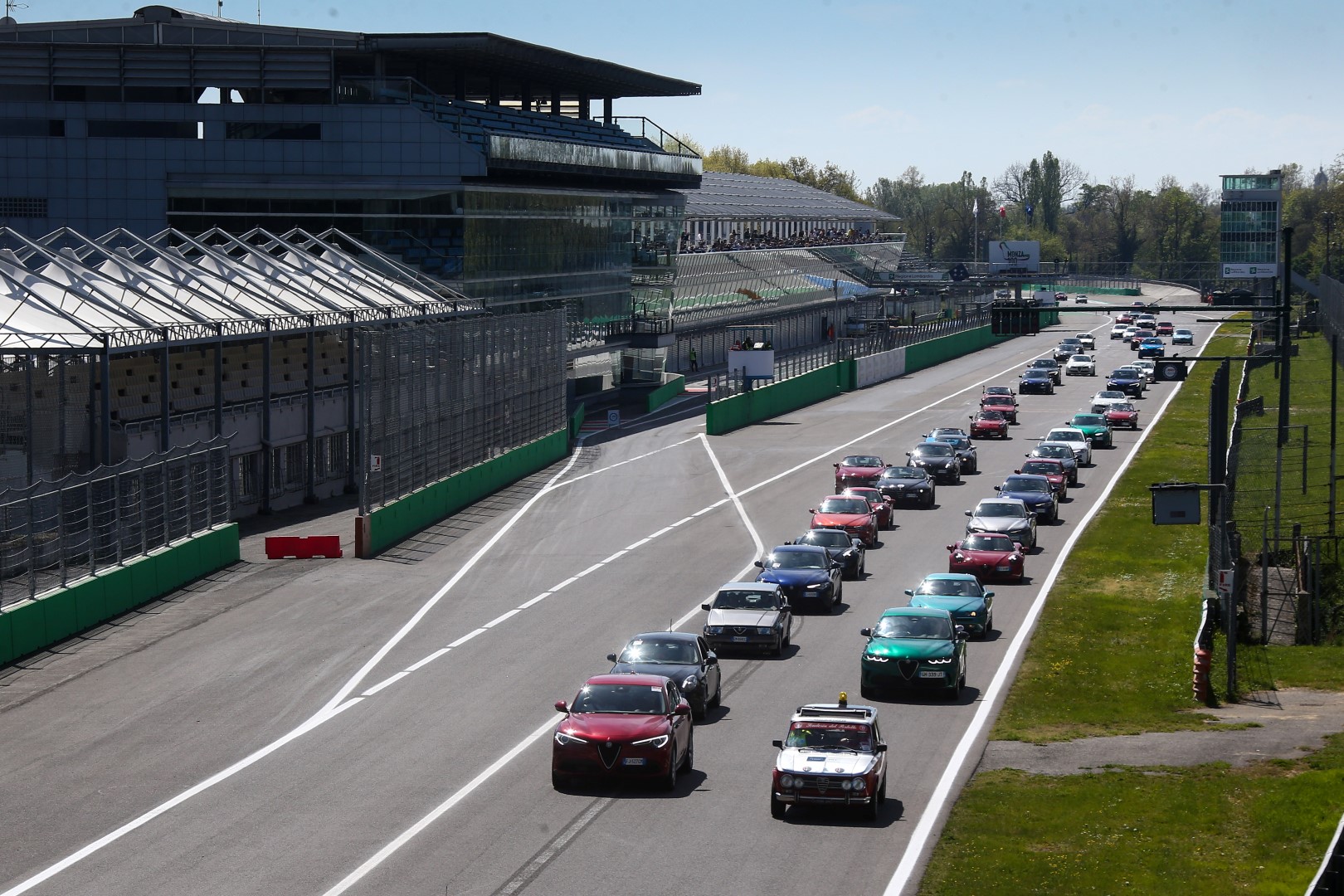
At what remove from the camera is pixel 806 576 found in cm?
3534

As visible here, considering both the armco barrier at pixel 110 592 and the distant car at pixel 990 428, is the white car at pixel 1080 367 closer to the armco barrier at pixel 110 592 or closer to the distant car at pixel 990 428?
the distant car at pixel 990 428

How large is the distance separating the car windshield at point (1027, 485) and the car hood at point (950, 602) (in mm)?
17852

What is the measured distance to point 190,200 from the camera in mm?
77688

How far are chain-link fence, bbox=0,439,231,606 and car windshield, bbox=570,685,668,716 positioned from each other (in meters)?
12.8

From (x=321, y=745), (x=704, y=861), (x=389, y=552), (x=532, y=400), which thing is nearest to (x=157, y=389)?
(x=389, y=552)

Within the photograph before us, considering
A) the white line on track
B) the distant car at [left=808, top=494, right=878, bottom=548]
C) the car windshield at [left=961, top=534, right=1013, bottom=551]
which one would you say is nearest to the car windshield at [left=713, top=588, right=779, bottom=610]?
the white line on track

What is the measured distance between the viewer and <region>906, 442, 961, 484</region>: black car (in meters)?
57.7

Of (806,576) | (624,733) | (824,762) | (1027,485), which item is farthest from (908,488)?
(824,762)

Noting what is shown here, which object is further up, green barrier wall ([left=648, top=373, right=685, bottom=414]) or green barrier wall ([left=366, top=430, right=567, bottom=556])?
green barrier wall ([left=648, top=373, right=685, bottom=414])

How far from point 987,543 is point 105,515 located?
1927cm

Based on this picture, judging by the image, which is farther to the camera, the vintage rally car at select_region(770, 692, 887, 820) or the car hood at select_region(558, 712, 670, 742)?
the car hood at select_region(558, 712, 670, 742)

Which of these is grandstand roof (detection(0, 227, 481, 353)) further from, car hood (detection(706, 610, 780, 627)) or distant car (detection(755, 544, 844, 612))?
car hood (detection(706, 610, 780, 627))

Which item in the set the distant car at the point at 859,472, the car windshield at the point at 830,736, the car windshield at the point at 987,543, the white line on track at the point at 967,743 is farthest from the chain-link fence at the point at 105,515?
the distant car at the point at 859,472

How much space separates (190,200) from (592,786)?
6168cm
